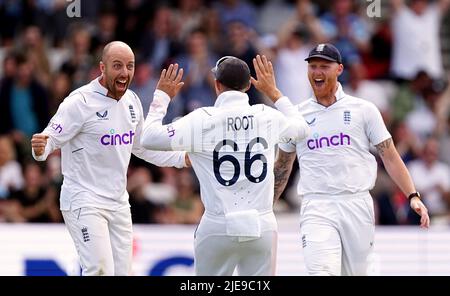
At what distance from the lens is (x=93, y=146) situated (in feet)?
45.5

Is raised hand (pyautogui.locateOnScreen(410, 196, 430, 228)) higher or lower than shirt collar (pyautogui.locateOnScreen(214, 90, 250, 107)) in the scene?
lower

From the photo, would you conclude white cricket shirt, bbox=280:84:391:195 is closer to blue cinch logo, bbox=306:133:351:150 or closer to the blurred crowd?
blue cinch logo, bbox=306:133:351:150

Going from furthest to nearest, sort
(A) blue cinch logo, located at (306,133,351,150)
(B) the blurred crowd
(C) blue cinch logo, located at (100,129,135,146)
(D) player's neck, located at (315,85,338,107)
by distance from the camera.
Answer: (B) the blurred crowd
(D) player's neck, located at (315,85,338,107)
(A) blue cinch logo, located at (306,133,351,150)
(C) blue cinch logo, located at (100,129,135,146)

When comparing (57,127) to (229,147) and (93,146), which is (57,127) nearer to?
(93,146)

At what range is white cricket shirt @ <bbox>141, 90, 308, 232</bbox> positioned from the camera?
13.1 metres

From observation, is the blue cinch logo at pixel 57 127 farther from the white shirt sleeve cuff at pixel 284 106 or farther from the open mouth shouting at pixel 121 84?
the white shirt sleeve cuff at pixel 284 106

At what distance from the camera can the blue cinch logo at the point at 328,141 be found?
14.2 m

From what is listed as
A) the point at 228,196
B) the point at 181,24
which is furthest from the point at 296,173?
the point at 228,196

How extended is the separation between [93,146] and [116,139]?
24cm

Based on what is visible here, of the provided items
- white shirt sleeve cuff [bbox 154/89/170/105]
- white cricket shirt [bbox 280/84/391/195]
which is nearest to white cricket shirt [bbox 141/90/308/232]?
white shirt sleeve cuff [bbox 154/89/170/105]

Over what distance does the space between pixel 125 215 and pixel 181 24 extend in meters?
9.75

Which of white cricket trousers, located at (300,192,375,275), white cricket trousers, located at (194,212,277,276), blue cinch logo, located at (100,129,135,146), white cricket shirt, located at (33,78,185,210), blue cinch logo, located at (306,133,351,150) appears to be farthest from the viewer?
blue cinch logo, located at (306,133,351,150)

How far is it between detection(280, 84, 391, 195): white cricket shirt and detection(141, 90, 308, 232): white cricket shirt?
3.65 ft

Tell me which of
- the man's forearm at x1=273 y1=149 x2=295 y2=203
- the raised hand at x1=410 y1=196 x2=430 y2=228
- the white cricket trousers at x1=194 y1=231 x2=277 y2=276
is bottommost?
the white cricket trousers at x1=194 y1=231 x2=277 y2=276
